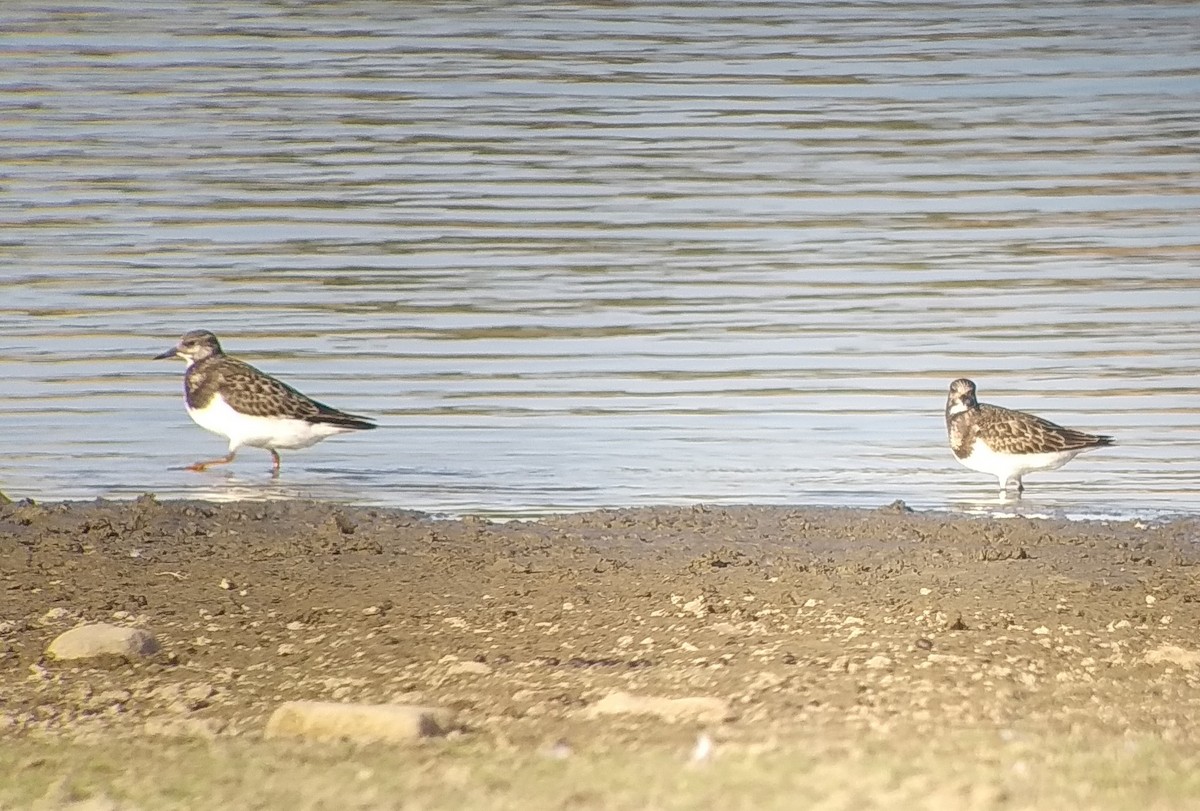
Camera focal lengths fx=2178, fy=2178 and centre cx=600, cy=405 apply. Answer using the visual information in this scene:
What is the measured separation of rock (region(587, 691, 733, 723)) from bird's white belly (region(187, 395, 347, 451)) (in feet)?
25.7

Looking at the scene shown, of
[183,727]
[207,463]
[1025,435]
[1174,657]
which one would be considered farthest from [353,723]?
[207,463]

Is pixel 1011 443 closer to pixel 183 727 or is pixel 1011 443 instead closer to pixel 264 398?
pixel 264 398

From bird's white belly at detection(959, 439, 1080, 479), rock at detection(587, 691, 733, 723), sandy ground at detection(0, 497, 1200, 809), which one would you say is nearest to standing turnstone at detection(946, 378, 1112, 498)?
bird's white belly at detection(959, 439, 1080, 479)

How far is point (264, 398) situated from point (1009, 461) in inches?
171

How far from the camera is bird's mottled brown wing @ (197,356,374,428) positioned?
12.5 m

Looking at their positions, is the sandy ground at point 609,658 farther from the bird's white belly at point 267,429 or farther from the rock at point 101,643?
the bird's white belly at point 267,429

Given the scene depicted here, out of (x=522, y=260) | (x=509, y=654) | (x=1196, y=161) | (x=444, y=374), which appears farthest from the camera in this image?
(x=1196, y=161)

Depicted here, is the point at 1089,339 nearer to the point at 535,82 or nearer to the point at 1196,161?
the point at 1196,161

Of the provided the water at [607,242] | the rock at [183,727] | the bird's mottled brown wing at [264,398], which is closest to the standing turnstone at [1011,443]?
the water at [607,242]

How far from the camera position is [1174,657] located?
18.0 feet

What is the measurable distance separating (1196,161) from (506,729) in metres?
18.1

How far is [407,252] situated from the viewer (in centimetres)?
1805

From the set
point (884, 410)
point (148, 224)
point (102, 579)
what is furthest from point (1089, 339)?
point (102, 579)

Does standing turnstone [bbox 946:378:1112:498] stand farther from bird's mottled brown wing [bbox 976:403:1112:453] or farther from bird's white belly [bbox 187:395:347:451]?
bird's white belly [bbox 187:395:347:451]
